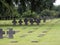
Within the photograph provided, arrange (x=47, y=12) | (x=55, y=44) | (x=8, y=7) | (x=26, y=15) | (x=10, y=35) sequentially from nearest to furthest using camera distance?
1. (x=55, y=44)
2. (x=10, y=35)
3. (x=8, y=7)
4. (x=26, y=15)
5. (x=47, y=12)

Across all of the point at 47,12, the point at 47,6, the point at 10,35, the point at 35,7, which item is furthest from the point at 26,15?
the point at 10,35

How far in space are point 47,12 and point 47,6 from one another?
5383 cm

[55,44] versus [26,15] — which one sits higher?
[55,44]

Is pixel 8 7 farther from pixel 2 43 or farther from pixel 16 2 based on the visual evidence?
pixel 2 43

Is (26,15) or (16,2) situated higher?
(16,2)

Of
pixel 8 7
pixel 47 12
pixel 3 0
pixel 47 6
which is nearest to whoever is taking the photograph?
pixel 3 0

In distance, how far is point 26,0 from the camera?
4050 centimetres

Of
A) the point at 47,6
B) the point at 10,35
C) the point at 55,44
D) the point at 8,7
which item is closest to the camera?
the point at 55,44

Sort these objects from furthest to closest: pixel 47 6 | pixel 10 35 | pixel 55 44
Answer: pixel 47 6 < pixel 10 35 < pixel 55 44

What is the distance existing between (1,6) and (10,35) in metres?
21.2

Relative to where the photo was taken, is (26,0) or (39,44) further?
(26,0)

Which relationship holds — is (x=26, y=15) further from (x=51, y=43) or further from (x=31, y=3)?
(x=51, y=43)

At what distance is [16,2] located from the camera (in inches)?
1604

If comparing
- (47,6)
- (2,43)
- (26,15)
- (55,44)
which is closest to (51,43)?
(55,44)
